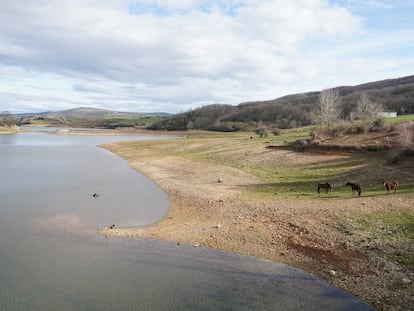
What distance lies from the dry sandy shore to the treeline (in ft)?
288

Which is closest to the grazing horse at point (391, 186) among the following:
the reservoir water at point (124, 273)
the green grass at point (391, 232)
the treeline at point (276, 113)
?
the green grass at point (391, 232)

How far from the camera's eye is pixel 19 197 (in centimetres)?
2384

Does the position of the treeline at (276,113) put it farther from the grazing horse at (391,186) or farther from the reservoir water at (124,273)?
the reservoir water at (124,273)

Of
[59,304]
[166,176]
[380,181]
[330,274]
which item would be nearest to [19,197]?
[166,176]

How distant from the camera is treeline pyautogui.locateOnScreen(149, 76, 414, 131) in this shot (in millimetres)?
112762

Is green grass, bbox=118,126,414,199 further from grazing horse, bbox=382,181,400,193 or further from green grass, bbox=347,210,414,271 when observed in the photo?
green grass, bbox=347,210,414,271

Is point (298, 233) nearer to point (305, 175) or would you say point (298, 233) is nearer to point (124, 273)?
point (124, 273)

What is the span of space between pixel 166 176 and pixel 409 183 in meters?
19.8

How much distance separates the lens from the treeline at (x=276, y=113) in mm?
112762

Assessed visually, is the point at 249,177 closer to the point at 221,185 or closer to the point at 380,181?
the point at 221,185

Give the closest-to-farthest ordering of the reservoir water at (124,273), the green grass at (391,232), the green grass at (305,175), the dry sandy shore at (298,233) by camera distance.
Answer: the reservoir water at (124,273)
the dry sandy shore at (298,233)
the green grass at (391,232)
the green grass at (305,175)

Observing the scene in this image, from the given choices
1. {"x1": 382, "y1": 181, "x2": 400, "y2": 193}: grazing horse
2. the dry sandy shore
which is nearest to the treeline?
{"x1": 382, "y1": 181, "x2": 400, "y2": 193}: grazing horse

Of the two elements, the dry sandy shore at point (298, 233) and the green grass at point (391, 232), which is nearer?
the dry sandy shore at point (298, 233)

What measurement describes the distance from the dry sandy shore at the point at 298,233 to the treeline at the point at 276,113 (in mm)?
87743
